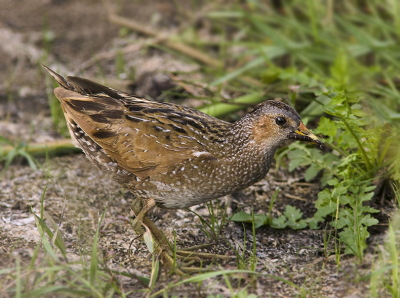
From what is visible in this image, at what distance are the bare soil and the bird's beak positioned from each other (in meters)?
0.72

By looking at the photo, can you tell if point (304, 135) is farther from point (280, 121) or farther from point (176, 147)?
point (176, 147)

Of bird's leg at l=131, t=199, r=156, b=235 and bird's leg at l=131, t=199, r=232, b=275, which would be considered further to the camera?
bird's leg at l=131, t=199, r=156, b=235

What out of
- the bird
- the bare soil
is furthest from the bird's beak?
the bare soil

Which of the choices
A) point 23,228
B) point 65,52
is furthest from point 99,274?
point 65,52

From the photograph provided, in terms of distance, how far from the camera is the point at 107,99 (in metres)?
3.96

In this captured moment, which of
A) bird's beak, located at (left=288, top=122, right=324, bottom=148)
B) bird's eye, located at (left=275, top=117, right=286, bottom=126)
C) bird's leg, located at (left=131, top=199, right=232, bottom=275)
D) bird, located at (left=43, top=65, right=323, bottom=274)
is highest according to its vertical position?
bird's eye, located at (left=275, top=117, right=286, bottom=126)

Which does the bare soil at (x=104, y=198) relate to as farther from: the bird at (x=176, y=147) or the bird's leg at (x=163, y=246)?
the bird at (x=176, y=147)

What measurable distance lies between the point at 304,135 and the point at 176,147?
895 mm

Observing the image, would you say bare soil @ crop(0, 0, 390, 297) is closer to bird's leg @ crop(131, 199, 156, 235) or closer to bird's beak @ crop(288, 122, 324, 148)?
bird's leg @ crop(131, 199, 156, 235)

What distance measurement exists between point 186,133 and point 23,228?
1391 mm

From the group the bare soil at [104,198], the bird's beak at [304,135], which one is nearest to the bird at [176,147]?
the bird's beak at [304,135]

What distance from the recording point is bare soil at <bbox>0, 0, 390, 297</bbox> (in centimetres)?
342

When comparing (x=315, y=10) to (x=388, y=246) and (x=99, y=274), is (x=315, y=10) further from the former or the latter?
(x=99, y=274)

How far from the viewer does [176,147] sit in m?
3.69
